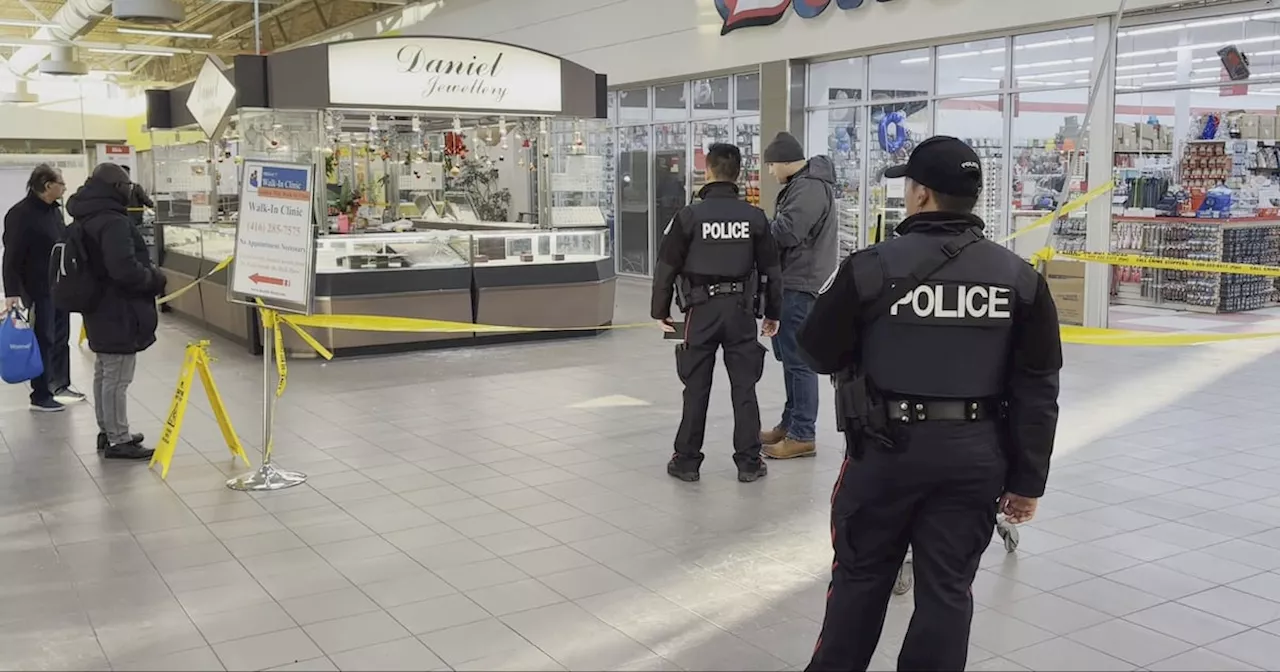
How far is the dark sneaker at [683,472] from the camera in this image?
581 centimetres

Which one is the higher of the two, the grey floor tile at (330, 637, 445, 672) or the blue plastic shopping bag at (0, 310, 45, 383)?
the blue plastic shopping bag at (0, 310, 45, 383)

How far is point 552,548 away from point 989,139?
9.59 meters

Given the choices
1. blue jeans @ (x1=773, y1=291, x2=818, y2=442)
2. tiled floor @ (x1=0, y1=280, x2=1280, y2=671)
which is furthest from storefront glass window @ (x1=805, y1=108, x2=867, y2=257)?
blue jeans @ (x1=773, y1=291, x2=818, y2=442)

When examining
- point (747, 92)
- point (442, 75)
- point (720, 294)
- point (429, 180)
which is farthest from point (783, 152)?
point (747, 92)

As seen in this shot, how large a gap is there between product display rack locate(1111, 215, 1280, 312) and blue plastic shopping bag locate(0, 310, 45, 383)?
1061cm

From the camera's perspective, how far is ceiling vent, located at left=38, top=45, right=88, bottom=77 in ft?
67.5

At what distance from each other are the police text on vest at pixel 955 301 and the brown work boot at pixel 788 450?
350 centimetres

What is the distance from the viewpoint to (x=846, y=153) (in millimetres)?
14453

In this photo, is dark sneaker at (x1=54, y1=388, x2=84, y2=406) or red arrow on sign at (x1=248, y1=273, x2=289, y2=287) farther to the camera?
dark sneaker at (x1=54, y1=388, x2=84, y2=406)

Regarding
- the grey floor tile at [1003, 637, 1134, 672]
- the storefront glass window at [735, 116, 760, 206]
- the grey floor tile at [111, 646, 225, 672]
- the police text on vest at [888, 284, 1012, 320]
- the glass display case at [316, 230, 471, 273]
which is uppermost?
the storefront glass window at [735, 116, 760, 206]

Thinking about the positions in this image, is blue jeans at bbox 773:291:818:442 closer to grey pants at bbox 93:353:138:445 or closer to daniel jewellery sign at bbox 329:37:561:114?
grey pants at bbox 93:353:138:445

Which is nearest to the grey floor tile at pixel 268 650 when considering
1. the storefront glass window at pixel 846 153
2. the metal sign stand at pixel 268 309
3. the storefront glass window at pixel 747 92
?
the metal sign stand at pixel 268 309

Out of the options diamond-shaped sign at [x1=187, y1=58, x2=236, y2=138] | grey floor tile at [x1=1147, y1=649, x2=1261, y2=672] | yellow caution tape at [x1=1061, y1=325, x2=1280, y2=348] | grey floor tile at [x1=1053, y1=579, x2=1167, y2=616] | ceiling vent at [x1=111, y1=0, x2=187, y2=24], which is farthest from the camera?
ceiling vent at [x1=111, y1=0, x2=187, y2=24]

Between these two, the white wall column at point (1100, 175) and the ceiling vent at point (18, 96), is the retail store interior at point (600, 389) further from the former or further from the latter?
the ceiling vent at point (18, 96)
